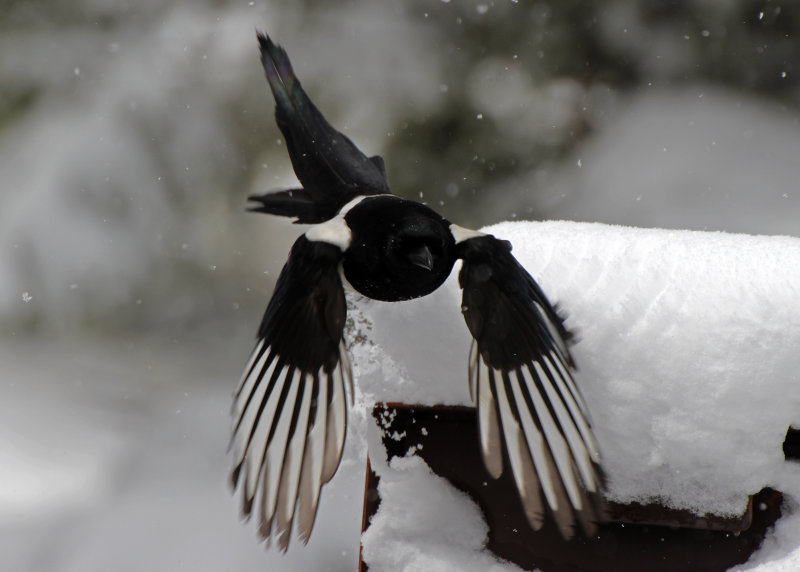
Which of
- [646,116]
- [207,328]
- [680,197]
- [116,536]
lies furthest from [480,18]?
[116,536]

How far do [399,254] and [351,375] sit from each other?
7.8 inches

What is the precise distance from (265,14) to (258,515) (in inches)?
118

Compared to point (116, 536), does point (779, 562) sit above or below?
above

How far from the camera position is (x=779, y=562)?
883 millimetres

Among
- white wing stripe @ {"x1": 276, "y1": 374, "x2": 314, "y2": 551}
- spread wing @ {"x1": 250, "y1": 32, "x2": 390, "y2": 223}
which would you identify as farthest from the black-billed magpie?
spread wing @ {"x1": 250, "y1": 32, "x2": 390, "y2": 223}

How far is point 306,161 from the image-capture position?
4.55 feet

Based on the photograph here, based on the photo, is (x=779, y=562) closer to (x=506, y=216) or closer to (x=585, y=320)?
(x=585, y=320)

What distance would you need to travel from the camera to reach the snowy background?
3.16 meters

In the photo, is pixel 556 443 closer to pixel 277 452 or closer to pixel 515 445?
pixel 515 445

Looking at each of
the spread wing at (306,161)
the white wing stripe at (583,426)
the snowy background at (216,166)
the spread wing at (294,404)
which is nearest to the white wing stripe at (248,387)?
the spread wing at (294,404)

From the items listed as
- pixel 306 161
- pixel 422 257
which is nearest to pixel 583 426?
pixel 422 257

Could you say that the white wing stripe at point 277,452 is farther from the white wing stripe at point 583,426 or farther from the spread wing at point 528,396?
the white wing stripe at point 583,426

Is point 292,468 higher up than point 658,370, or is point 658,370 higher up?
point 658,370

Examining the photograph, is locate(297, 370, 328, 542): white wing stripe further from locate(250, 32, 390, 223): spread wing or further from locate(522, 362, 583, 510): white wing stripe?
locate(250, 32, 390, 223): spread wing
